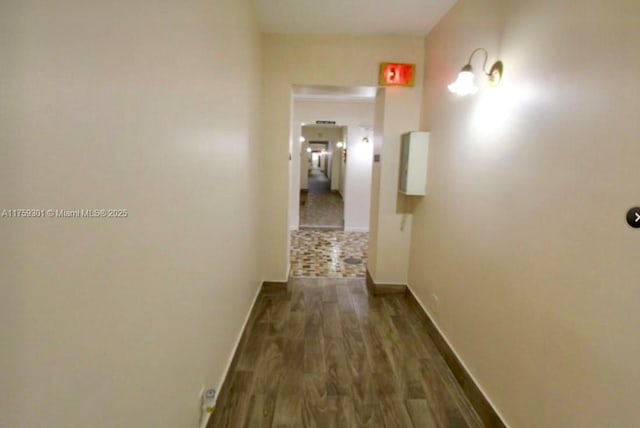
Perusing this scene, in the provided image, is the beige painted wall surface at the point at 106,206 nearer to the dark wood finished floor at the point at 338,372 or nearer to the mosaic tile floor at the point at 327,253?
the dark wood finished floor at the point at 338,372

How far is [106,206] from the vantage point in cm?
85

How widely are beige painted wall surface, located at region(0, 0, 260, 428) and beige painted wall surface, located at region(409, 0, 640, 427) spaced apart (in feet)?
5.07

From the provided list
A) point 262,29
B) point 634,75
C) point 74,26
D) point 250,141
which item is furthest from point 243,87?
point 634,75

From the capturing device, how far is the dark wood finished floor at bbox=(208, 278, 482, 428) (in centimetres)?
197

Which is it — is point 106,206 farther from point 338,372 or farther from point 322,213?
point 322,213

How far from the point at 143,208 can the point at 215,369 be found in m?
1.25

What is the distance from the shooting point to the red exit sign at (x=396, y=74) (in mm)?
3348

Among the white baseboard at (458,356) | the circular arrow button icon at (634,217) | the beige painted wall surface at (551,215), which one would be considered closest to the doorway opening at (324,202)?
the white baseboard at (458,356)

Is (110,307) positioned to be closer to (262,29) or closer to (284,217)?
(284,217)

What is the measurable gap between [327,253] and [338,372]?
306cm

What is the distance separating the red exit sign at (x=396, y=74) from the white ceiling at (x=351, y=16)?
11.2 inches

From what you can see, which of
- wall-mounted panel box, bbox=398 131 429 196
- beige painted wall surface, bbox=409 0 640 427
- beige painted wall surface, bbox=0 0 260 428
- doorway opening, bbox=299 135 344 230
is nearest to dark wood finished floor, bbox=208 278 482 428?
beige painted wall surface, bbox=409 0 640 427

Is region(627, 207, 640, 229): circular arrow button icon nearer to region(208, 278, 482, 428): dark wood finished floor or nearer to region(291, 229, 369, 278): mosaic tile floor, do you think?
region(208, 278, 482, 428): dark wood finished floor

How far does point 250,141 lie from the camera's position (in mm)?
2801
